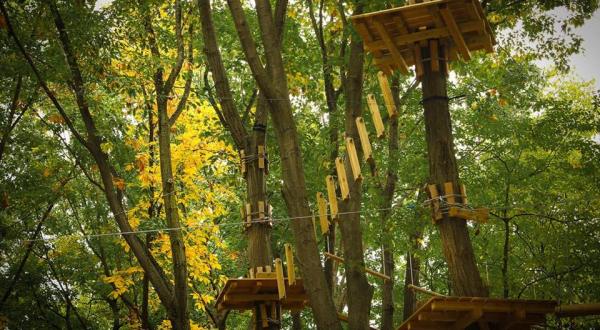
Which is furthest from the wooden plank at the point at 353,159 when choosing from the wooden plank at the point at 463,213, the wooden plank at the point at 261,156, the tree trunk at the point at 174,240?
the tree trunk at the point at 174,240

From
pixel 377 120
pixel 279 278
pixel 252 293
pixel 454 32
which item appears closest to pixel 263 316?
pixel 252 293

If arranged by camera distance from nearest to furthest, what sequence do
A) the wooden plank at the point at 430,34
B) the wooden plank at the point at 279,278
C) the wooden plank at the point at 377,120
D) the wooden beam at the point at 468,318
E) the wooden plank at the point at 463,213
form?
the wooden beam at the point at 468,318, the wooden plank at the point at 377,120, the wooden plank at the point at 463,213, the wooden plank at the point at 430,34, the wooden plank at the point at 279,278

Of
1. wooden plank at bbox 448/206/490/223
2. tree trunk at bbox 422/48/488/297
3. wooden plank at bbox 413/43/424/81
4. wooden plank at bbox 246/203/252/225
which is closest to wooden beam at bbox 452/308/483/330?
tree trunk at bbox 422/48/488/297

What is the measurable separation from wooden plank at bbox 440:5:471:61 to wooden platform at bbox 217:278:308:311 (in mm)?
3900

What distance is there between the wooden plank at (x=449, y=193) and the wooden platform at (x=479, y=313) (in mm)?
1185

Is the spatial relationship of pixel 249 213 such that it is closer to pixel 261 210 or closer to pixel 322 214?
pixel 261 210

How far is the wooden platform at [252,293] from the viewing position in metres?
10.4

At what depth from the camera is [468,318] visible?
796 cm

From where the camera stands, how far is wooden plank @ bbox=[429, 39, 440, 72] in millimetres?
8898

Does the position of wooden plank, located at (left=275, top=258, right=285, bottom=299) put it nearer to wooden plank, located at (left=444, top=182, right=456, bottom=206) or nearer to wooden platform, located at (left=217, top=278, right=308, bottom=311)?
wooden platform, located at (left=217, top=278, right=308, bottom=311)

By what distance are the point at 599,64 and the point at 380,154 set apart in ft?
529

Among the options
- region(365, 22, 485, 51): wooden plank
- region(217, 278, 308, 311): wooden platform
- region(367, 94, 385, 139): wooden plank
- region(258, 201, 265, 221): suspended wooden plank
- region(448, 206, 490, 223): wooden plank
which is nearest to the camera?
region(367, 94, 385, 139): wooden plank

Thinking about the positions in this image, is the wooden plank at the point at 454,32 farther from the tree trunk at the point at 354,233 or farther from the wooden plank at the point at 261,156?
the wooden plank at the point at 261,156

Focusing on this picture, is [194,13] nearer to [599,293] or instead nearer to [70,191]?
[70,191]
